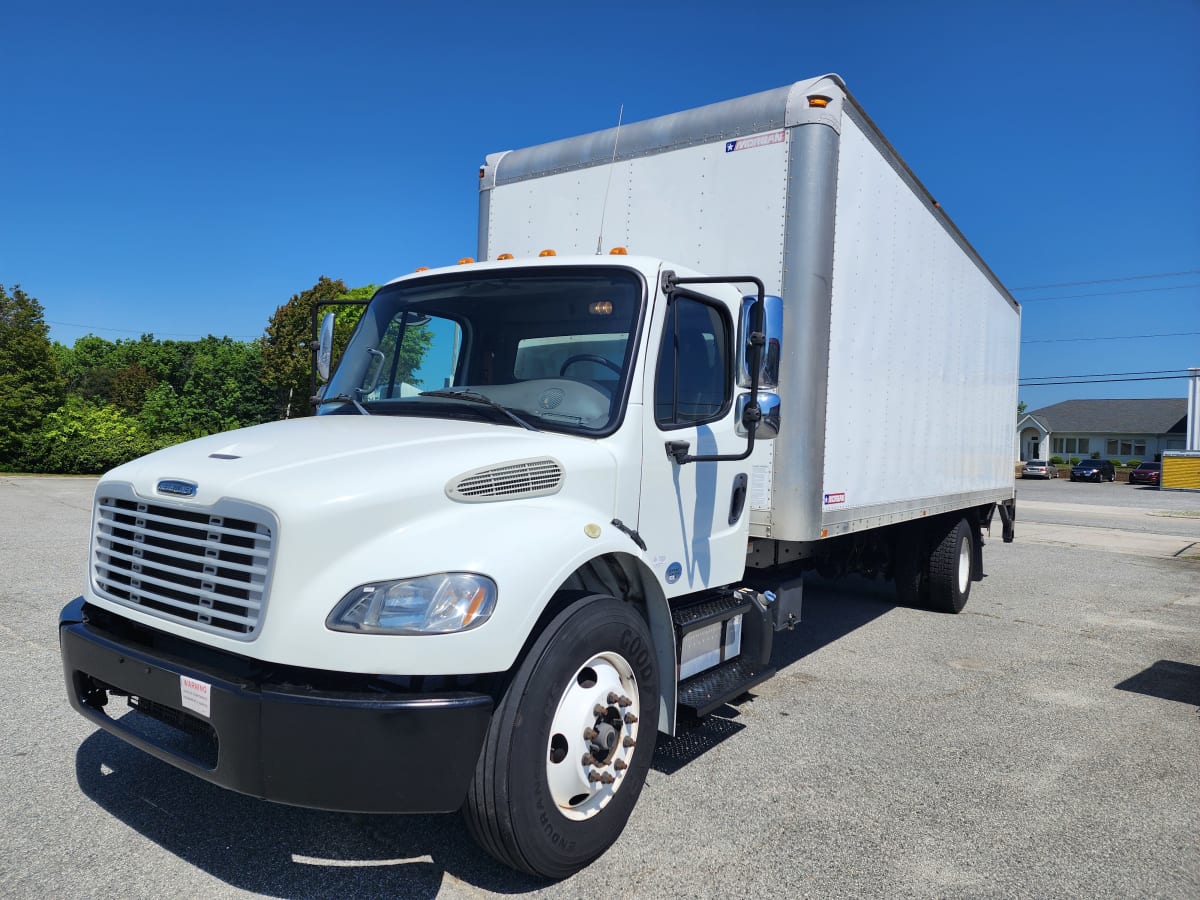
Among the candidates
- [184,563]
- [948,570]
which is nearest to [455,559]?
[184,563]

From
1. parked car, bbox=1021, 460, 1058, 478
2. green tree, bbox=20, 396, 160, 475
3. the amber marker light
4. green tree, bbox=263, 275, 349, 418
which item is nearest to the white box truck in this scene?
the amber marker light

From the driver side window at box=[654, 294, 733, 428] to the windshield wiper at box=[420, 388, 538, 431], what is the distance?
2.03ft

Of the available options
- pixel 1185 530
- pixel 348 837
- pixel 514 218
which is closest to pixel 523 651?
pixel 348 837

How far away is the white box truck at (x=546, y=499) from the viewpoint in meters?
2.59

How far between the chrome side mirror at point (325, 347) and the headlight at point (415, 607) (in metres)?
2.35

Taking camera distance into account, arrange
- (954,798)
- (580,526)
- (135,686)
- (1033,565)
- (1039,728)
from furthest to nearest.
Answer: (1033,565) → (1039,728) → (954,798) → (580,526) → (135,686)

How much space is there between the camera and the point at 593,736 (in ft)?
10.3

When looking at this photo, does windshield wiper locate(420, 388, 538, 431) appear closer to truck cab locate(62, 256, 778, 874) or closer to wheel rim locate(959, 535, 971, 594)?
truck cab locate(62, 256, 778, 874)

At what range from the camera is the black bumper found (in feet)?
8.22

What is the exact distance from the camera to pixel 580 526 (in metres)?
3.16

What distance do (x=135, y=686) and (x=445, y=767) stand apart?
1.17m

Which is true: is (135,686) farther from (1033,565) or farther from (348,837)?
(1033,565)

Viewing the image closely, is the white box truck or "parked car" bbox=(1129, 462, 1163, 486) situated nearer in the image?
the white box truck

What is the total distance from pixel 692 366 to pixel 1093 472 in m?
56.3
